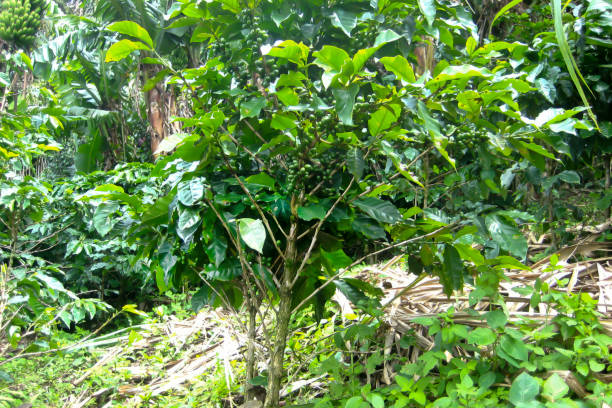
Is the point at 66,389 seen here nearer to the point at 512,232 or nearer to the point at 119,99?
the point at 512,232

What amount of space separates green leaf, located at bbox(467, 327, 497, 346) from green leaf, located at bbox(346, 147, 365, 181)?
669 mm

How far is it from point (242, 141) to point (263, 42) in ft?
1.16

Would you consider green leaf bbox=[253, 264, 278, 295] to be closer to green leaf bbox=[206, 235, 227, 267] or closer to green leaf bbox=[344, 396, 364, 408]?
green leaf bbox=[206, 235, 227, 267]

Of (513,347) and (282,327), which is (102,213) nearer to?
(282,327)

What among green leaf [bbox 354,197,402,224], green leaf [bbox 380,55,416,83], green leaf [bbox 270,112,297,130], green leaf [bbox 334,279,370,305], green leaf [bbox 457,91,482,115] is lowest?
green leaf [bbox 334,279,370,305]

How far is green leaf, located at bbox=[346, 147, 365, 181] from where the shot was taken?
140cm

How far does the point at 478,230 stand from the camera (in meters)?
1.54

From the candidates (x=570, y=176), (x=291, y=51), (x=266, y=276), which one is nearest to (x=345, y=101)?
(x=291, y=51)

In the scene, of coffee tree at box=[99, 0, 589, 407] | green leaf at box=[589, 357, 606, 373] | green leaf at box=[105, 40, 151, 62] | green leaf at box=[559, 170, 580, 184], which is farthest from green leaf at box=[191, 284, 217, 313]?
green leaf at box=[559, 170, 580, 184]

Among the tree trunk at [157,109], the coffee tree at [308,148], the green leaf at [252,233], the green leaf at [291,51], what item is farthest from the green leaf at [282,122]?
the tree trunk at [157,109]

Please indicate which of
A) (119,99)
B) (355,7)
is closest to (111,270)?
(119,99)

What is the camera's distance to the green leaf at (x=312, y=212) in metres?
1.45

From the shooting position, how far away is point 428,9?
4.58ft

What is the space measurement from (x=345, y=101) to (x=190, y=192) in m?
0.57
